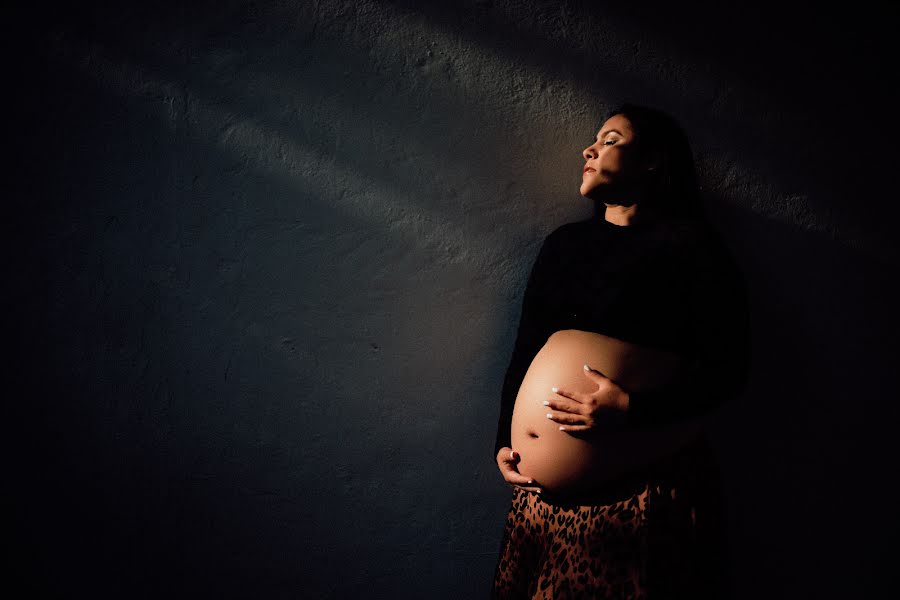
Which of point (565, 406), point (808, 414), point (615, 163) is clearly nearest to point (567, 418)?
point (565, 406)

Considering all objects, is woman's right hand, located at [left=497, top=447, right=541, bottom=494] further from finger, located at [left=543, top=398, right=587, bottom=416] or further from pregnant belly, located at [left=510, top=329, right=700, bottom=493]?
finger, located at [left=543, top=398, right=587, bottom=416]

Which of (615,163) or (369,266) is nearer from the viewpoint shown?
(615,163)

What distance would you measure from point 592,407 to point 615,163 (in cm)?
53

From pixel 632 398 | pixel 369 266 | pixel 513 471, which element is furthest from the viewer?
pixel 369 266

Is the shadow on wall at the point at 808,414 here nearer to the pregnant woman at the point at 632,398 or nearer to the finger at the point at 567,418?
the pregnant woman at the point at 632,398

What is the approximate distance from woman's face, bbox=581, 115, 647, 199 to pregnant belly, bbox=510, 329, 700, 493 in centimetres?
34

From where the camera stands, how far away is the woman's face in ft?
3.51

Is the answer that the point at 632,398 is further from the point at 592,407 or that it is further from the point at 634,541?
the point at 634,541

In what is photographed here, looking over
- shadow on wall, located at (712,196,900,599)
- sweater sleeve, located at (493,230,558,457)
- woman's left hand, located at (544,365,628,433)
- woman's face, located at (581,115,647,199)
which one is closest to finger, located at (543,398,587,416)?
woman's left hand, located at (544,365,628,433)

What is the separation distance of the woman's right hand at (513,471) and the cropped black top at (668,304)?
4.6 inches

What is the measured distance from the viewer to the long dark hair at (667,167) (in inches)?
42.8

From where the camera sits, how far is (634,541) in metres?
0.93

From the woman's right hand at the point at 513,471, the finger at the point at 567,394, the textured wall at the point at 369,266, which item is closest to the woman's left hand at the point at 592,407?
the finger at the point at 567,394

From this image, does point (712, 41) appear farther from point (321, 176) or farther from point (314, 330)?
point (314, 330)
